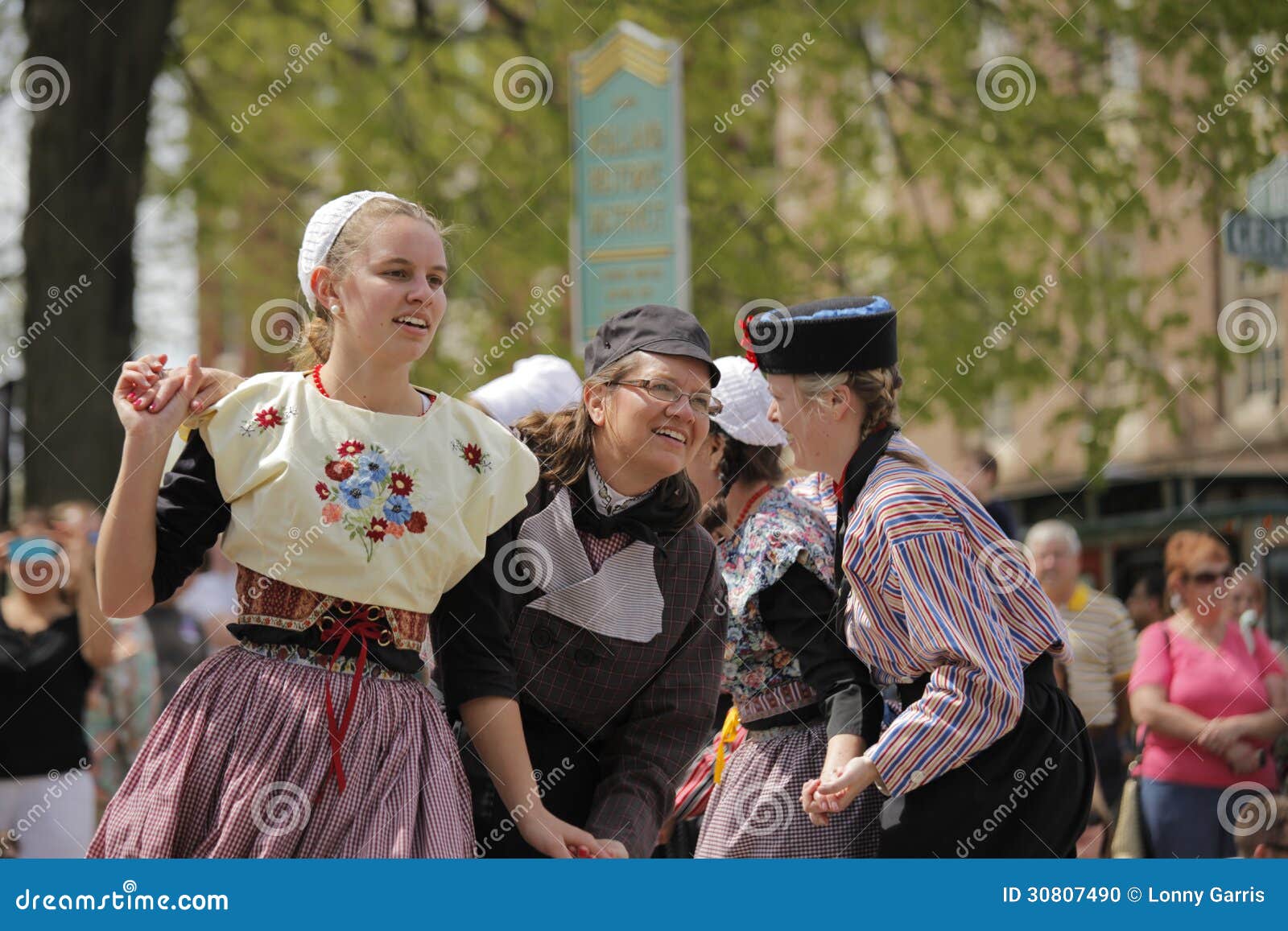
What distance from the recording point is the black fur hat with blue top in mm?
3322

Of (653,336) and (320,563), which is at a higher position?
(653,336)

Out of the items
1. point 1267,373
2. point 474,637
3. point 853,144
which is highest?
point 1267,373

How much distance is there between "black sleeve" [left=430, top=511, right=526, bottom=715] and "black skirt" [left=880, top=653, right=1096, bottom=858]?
2.72ft

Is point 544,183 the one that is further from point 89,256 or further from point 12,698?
point 12,698

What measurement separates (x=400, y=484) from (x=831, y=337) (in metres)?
0.97

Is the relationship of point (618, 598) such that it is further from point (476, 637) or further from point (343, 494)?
point (343, 494)

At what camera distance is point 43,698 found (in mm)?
6848

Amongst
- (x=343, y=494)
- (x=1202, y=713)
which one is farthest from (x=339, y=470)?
(x=1202, y=713)

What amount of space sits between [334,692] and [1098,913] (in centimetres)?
129

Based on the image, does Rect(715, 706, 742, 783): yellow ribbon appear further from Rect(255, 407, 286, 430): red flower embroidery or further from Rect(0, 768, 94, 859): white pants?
Rect(0, 768, 94, 859): white pants

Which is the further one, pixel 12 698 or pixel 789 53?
pixel 789 53

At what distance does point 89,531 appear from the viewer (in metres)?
Answer: 7.51

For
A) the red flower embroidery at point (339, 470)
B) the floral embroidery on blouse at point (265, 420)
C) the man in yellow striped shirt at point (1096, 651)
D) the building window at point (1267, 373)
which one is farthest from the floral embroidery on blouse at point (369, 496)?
the building window at point (1267, 373)

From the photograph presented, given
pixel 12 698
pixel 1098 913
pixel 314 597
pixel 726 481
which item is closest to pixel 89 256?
pixel 12 698
